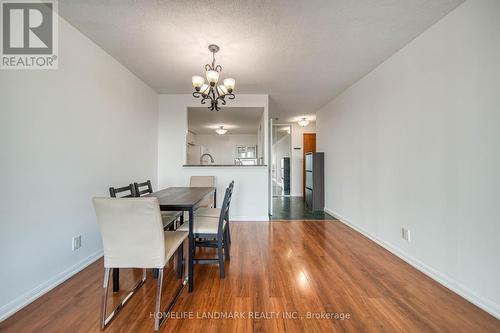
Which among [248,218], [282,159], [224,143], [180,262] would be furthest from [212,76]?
[224,143]

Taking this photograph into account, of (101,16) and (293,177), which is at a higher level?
(101,16)

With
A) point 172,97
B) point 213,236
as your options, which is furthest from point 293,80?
point 213,236

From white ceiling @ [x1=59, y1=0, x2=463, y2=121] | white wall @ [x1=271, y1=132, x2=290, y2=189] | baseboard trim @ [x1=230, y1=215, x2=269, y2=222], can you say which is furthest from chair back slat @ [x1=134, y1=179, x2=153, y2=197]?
white wall @ [x1=271, y1=132, x2=290, y2=189]

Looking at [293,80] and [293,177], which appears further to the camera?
[293,177]

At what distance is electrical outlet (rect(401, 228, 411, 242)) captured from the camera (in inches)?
88.6

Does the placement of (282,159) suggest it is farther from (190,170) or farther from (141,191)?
(141,191)

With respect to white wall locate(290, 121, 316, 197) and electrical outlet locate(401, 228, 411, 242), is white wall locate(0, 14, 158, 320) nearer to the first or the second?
electrical outlet locate(401, 228, 411, 242)

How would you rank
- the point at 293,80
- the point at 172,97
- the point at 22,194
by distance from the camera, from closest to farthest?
1. the point at 22,194
2. the point at 293,80
3. the point at 172,97

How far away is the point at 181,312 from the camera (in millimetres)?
1484

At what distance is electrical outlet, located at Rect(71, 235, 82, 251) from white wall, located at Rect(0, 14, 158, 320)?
4 cm

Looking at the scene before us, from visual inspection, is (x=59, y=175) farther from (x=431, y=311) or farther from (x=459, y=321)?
(x=459, y=321)

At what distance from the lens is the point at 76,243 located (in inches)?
80.3

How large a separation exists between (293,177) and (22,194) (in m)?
6.09

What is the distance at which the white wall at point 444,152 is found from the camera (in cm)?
152
